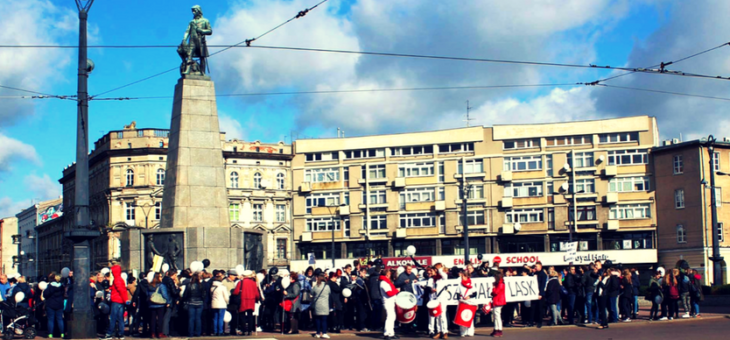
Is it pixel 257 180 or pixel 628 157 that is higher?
pixel 628 157

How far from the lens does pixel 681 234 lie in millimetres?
64938

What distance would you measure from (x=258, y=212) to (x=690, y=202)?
38326 mm

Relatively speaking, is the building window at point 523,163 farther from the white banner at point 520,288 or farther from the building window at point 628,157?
the white banner at point 520,288

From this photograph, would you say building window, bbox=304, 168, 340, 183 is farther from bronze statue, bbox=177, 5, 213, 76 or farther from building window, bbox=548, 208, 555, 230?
bronze statue, bbox=177, 5, 213, 76

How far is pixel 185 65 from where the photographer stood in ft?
82.7

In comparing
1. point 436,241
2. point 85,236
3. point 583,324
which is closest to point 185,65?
point 85,236

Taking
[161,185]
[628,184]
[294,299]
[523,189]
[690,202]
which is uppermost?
[161,185]

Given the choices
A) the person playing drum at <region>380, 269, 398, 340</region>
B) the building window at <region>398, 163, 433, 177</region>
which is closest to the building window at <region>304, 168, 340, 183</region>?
the building window at <region>398, 163, 433, 177</region>

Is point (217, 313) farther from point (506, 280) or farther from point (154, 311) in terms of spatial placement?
point (506, 280)

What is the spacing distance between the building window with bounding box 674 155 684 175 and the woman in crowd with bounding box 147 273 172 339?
5504 centimetres

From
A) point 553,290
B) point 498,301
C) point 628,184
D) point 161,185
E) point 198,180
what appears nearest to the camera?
point 498,301

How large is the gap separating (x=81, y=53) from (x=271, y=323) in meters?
8.44

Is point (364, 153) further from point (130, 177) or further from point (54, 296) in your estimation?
point (54, 296)

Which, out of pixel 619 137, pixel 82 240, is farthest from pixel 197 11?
pixel 619 137
